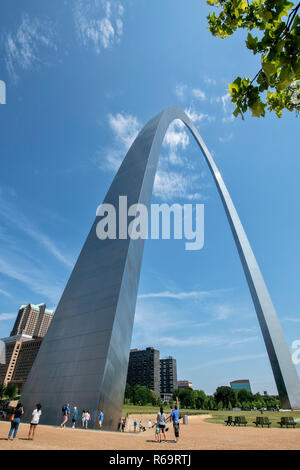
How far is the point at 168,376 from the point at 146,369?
86.0ft

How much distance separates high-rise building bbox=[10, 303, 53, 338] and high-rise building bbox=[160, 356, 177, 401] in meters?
79.7

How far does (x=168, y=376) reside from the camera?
150500 millimetres

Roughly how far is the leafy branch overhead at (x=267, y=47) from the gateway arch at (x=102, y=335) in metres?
11.3

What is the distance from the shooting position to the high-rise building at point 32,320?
163m

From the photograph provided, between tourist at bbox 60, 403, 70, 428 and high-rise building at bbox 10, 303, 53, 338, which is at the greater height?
high-rise building at bbox 10, 303, 53, 338

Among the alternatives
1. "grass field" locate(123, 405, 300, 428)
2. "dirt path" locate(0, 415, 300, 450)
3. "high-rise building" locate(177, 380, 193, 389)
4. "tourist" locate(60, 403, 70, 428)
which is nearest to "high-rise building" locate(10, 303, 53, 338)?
"high-rise building" locate(177, 380, 193, 389)

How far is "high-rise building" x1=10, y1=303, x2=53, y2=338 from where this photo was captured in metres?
163

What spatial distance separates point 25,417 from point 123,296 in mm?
7677

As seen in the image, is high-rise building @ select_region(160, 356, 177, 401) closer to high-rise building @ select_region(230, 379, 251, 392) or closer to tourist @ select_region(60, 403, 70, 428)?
high-rise building @ select_region(230, 379, 251, 392)

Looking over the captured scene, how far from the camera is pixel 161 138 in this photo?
2502cm

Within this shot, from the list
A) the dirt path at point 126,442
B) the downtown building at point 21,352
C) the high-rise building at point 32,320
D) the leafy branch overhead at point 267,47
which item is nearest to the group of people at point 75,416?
the dirt path at point 126,442
